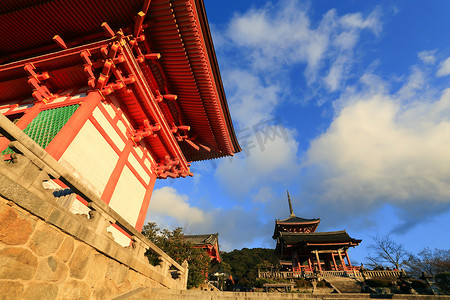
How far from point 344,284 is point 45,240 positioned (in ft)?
74.8

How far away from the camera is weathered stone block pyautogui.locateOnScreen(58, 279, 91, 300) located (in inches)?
111

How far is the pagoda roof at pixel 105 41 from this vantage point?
5637 mm

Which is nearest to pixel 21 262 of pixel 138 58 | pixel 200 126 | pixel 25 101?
pixel 138 58

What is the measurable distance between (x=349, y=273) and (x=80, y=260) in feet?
81.8

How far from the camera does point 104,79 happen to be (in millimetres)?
5766

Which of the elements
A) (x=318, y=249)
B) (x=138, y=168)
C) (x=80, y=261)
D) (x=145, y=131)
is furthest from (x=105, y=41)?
(x=318, y=249)

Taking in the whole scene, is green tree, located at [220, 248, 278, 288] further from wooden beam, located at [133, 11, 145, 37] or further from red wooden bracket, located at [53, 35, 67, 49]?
red wooden bracket, located at [53, 35, 67, 49]

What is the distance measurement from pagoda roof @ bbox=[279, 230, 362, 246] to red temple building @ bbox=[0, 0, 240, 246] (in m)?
24.1

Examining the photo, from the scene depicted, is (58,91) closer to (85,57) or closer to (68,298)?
(85,57)

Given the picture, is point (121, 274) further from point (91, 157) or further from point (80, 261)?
point (91, 157)

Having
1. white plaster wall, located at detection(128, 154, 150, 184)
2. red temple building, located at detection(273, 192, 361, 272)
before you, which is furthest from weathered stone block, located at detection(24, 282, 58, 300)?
red temple building, located at detection(273, 192, 361, 272)

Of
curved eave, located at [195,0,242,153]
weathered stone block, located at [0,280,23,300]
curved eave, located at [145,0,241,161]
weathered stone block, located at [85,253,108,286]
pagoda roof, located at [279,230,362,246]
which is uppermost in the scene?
pagoda roof, located at [279,230,362,246]

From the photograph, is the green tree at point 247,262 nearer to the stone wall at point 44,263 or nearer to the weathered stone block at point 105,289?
the weathered stone block at point 105,289

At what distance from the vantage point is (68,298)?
286 centimetres
